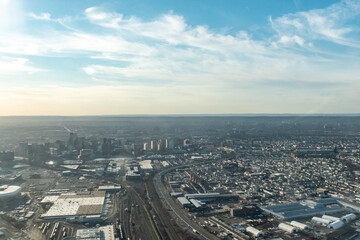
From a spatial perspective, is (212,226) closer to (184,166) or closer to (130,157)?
(184,166)

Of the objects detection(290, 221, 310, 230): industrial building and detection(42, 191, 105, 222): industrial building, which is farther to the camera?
detection(42, 191, 105, 222): industrial building

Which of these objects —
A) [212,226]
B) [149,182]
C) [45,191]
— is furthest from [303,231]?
[45,191]

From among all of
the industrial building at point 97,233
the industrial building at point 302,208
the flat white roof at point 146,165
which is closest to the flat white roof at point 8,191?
the industrial building at point 97,233

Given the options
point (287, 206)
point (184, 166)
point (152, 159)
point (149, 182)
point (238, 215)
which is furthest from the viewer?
point (152, 159)

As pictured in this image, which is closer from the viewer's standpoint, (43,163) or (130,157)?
(43,163)

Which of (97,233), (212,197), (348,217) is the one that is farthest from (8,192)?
(348,217)

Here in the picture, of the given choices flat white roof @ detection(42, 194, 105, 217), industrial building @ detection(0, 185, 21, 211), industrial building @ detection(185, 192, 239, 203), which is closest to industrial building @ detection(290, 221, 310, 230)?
industrial building @ detection(185, 192, 239, 203)

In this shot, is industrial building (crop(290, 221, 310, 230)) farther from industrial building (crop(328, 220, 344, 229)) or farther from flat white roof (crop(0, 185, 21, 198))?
flat white roof (crop(0, 185, 21, 198))

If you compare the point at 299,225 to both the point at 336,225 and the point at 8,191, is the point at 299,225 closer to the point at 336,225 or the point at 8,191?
the point at 336,225
